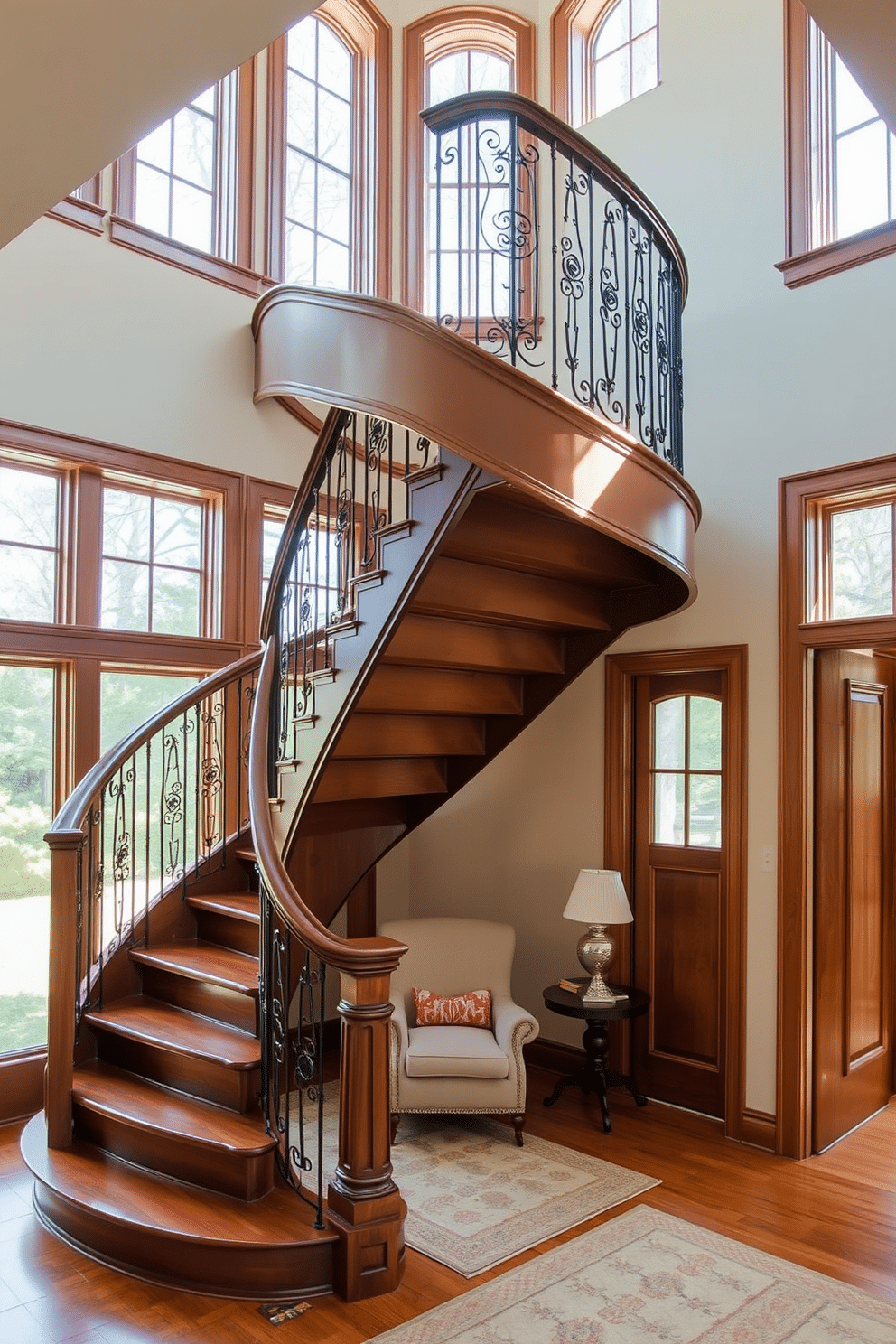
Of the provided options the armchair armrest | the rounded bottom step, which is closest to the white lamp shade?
the armchair armrest

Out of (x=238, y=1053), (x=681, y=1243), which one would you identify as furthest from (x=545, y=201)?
(x=681, y=1243)

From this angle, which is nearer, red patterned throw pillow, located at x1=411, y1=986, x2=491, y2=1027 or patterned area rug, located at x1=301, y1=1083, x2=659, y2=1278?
patterned area rug, located at x1=301, y1=1083, x2=659, y2=1278

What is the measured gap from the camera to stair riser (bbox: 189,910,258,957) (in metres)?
4.49

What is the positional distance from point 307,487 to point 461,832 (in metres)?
2.70

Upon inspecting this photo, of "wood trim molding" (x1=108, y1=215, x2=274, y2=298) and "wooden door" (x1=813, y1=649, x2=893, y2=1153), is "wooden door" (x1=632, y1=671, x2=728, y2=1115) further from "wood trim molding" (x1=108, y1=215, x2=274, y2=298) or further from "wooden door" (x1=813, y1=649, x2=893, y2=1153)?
"wood trim molding" (x1=108, y1=215, x2=274, y2=298)

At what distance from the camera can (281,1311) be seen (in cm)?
312

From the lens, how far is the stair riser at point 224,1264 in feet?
10.4

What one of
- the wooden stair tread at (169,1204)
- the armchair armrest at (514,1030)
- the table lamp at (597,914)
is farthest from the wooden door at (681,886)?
the wooden stair tread at (169,1204)

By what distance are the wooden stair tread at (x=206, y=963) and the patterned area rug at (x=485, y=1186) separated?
0.82m

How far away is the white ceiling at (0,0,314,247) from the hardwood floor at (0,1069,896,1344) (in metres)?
3.08

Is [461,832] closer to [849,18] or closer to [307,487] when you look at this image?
[307,487]

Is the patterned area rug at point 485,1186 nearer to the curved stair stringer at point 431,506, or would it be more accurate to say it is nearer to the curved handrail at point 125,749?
the curved stair stringer at point 431,506

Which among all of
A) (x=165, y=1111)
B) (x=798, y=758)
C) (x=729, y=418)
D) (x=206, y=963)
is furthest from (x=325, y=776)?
(x=729, y=418)

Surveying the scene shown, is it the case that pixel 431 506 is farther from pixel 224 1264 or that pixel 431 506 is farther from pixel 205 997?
pixel 224 1264
